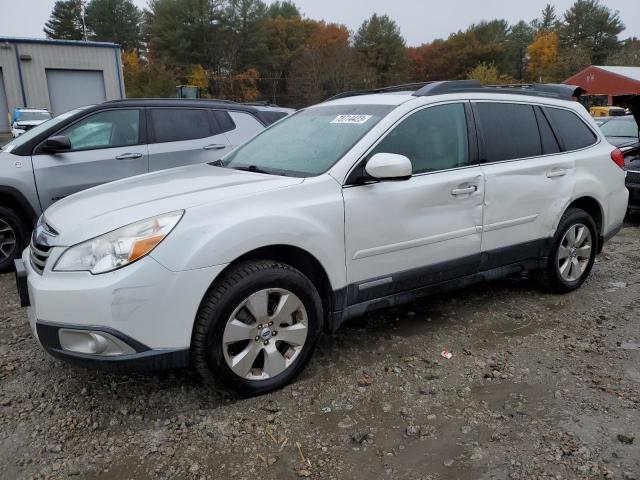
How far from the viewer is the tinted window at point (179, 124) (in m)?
5.78

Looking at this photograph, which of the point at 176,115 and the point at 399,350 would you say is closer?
the point at 399,350

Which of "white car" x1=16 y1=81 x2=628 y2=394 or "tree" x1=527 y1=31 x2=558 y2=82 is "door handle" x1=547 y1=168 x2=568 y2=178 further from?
"tree" x1=527 y1=31 x2=558 y2=82

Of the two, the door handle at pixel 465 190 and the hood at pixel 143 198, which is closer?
the hood at pixel 143 198

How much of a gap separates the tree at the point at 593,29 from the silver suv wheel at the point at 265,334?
87.7 metres

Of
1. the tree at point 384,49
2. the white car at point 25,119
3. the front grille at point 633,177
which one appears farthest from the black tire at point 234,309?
the tree at point 384,49

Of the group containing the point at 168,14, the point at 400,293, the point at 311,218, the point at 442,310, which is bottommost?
the point at 442,310

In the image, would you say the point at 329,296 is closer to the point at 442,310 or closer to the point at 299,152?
the point at 299,152

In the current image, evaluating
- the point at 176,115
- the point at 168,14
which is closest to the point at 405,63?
the point at 168,14

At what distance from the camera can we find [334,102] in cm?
398

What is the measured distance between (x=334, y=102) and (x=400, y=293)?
1588 mm

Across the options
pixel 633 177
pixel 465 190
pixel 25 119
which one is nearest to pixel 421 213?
pixel 465 190

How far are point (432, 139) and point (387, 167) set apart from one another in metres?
0.71

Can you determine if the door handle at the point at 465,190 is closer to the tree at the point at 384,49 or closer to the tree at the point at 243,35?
the tree at the point at 243,35

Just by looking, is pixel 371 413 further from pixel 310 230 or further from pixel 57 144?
pixel 57 144
